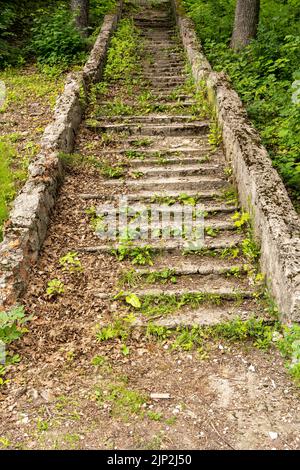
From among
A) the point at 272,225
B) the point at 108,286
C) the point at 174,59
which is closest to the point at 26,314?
the point at 108,286

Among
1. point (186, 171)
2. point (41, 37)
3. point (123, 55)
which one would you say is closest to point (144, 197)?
point (186, 171)

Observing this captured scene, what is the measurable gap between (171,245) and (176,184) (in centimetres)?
138

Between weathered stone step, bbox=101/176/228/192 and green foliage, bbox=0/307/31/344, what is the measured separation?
2.96m

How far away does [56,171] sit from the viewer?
6.53 metres

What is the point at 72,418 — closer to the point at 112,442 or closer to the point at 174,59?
the point at 112,442

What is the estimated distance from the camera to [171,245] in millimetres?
5676

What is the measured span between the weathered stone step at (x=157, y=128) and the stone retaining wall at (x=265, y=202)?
509 millimetres

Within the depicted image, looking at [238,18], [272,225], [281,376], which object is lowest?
[281,376]

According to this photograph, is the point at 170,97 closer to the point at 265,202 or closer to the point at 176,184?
the point at 176,184

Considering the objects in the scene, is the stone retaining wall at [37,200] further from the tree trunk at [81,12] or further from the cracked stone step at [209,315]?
the tree trunk at [81,12]

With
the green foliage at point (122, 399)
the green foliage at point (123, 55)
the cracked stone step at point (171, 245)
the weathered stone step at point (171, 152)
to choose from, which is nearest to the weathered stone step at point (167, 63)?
the green foliage at point (123, 55)

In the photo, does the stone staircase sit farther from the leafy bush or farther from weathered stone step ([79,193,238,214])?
the leafy bush

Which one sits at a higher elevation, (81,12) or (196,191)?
(81,12)

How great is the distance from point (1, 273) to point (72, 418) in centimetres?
170
